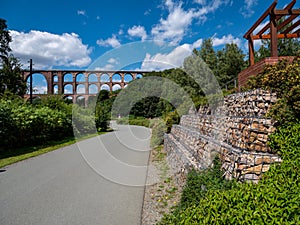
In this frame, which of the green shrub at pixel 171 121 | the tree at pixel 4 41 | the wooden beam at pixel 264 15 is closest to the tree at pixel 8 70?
the tree at pixel 4 41

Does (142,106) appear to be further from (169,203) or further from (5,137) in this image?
(169,203)

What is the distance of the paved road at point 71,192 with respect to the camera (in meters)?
3.72

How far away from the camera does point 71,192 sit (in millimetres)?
4879

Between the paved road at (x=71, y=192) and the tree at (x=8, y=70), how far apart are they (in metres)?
21.7

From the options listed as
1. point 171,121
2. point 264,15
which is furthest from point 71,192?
point 171,121

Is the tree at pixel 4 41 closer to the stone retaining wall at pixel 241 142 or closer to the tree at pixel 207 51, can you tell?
the tree at pixel 207 51

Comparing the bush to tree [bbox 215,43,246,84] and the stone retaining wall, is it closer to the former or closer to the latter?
the stone retaining wall

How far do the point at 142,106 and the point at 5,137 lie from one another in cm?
2689

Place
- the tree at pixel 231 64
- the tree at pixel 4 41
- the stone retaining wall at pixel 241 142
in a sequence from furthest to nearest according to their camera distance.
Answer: the tree at pixel 4 41 → the tree at pixel 231 64 → the stone retaining wall at pixel 241 142

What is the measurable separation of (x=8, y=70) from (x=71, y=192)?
26.1 m

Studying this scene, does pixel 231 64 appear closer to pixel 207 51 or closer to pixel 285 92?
pixel 207 51

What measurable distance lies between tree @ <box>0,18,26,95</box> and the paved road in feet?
71.0

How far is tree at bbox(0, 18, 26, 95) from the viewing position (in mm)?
25641

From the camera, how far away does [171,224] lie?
3195 millimetres
